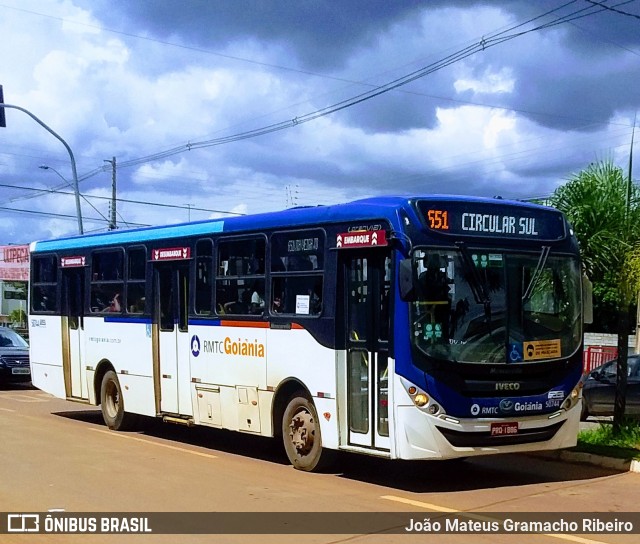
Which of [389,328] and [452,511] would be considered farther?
[389,328]

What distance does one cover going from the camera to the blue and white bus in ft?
33.1

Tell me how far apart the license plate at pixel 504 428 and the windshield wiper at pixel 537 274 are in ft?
4.58

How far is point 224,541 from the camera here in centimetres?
786

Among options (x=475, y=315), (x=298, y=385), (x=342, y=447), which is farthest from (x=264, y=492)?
(x=475, y=315)

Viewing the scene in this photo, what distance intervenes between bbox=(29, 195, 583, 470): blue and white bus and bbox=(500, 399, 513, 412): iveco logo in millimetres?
30

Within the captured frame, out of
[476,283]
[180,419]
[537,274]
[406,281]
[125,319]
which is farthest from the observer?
[125,319]

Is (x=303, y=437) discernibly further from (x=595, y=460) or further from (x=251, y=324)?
(x=595, y=460)

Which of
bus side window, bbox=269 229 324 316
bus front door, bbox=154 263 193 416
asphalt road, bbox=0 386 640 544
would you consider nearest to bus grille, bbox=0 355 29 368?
asphalt road, bbox=0 386 640 544

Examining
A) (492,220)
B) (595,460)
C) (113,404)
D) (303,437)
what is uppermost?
(492,220)

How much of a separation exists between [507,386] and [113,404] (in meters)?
8.28

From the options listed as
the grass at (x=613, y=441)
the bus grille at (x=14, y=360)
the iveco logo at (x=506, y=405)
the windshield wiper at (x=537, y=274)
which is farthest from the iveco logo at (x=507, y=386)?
the bus grille at (x=14, y=360)

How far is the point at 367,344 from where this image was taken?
418 inches

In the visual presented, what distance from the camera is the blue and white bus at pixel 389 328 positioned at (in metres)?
10.1

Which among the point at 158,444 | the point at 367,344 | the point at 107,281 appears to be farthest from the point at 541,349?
the point at 107,281
